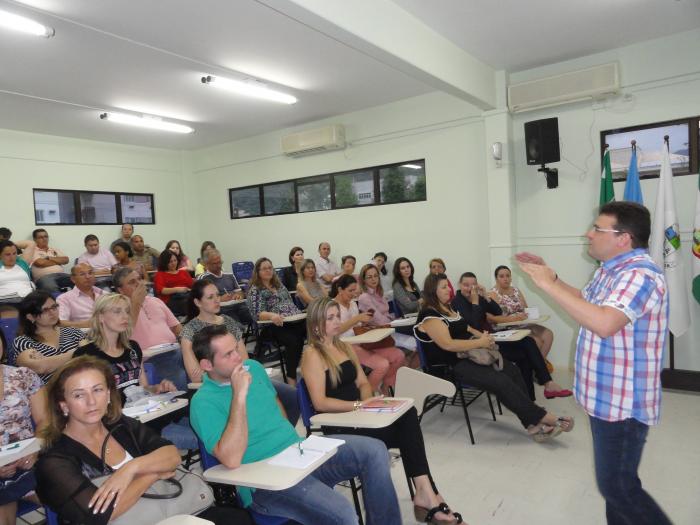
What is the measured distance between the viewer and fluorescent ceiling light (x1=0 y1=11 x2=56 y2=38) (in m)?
3.68

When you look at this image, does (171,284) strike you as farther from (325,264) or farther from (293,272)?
(325,264)

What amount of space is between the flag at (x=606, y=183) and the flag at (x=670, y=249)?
1.42 ft

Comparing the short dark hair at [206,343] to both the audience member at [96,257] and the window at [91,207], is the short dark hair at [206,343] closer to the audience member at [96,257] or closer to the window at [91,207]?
the audience member at [96,257]

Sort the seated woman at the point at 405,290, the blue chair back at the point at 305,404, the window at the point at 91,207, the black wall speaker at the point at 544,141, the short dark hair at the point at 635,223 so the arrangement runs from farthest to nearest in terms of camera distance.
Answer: the window at the point at 91,207, the seated woman at the point at 405,290, the black wall speaker at the point at 544,141, the blue chair back at the point at 305,404, the short dark hair at the point at 635,223

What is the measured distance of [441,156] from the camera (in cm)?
652

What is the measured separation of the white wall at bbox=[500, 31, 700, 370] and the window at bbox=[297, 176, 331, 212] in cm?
292

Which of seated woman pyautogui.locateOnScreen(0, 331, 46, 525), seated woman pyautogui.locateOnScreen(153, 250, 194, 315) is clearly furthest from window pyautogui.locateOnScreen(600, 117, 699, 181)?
seated woman pyautogui.locateOnScreen(0, 331, 46, 525)

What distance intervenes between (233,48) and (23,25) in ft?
5.34

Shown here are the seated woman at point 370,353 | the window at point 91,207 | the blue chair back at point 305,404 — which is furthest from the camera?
the window at point 91,207

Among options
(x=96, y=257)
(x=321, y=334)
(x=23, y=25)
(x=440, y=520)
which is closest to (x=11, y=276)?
(x=96, y=257)

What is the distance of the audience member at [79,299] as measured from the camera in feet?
14.7

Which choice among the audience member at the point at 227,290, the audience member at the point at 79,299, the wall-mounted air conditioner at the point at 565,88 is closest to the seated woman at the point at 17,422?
the audience member at the point at 79,299

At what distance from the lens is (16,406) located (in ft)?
7.72

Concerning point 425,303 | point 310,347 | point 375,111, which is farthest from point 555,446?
point 375,111
